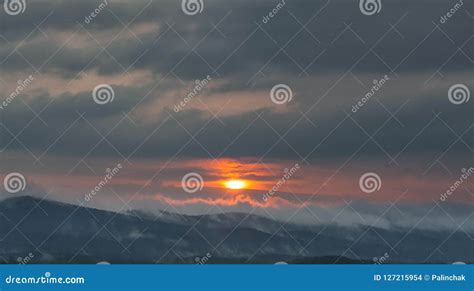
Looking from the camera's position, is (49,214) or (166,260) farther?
(49,214)

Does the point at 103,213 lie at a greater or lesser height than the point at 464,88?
lesser

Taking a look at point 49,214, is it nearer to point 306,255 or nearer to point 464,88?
point 306,255

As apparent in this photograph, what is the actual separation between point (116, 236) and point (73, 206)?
1.16m

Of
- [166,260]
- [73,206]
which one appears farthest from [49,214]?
[166,260]

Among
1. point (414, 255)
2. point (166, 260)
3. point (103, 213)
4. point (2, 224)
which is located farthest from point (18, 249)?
point (414, 255)

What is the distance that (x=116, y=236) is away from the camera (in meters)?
18.3

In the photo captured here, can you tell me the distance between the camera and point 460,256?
17438 millimetres

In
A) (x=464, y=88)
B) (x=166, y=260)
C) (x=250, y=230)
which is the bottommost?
(x=166, y=260)

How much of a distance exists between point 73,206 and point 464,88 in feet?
29.3

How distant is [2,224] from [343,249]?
7379mm

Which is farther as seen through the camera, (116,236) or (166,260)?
(116,236)

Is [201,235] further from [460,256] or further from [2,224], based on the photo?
[460,256]

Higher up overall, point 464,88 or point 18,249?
point 464,88

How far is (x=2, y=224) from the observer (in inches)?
712
